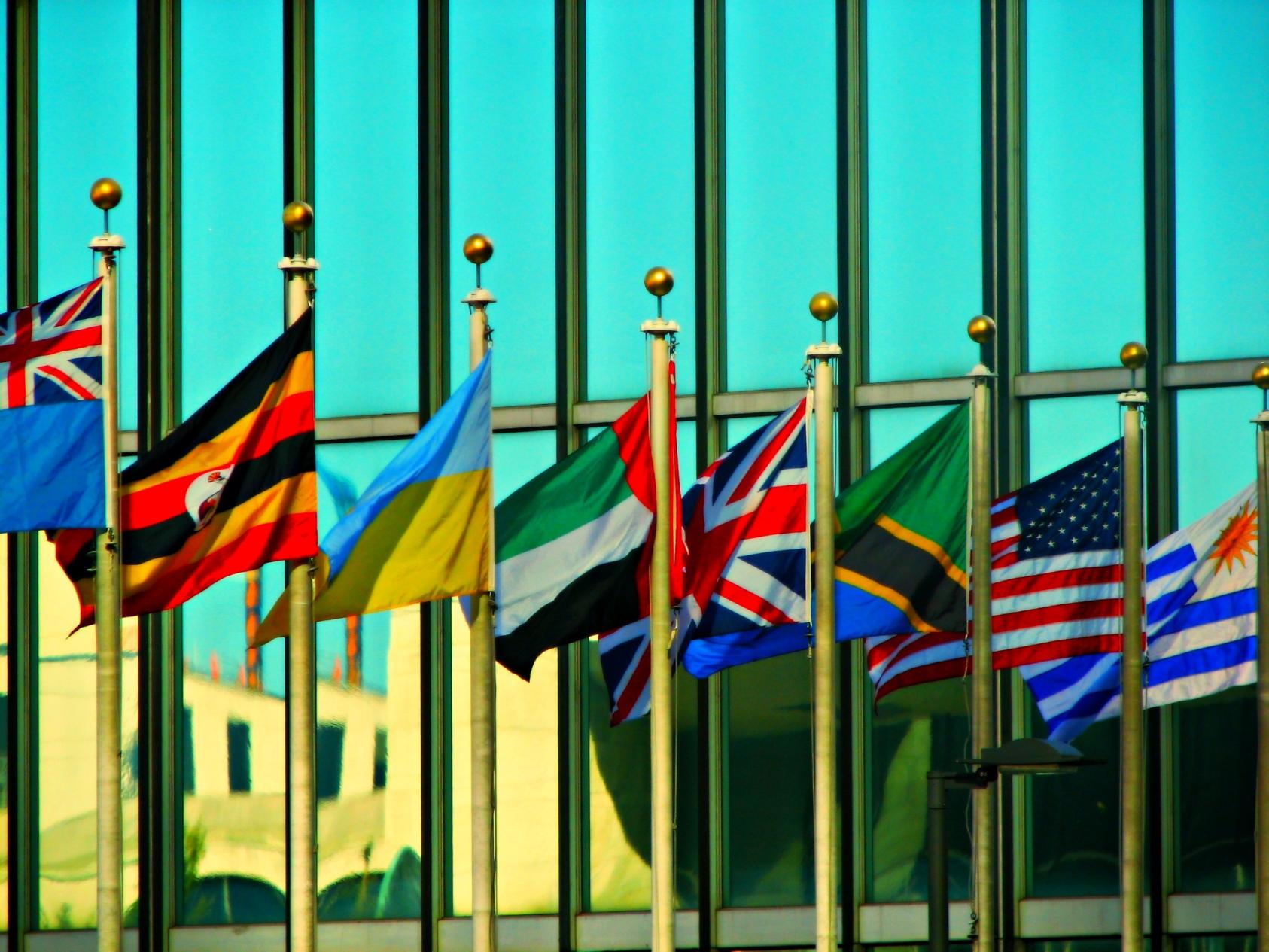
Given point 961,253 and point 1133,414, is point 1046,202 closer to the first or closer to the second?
point 961,253

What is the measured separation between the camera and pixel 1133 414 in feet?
61.9

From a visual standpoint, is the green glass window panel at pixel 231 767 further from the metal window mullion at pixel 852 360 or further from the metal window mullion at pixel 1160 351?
the metal window mullion at pixel 1160 351

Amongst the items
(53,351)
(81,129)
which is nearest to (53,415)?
(53,351)

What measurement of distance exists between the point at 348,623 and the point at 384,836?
2.33 m

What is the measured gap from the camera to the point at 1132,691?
62.0 feet

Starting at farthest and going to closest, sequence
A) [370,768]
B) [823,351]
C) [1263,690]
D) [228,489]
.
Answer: [370,768] < [1263,690] < [823,351] < [228,489]

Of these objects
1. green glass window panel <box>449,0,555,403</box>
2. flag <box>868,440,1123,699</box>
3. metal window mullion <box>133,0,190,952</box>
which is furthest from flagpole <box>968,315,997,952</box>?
metal window mullion <box>133,0,190,952</box>

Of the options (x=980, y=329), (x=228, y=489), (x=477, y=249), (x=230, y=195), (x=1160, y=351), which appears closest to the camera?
(x=228, y=489)

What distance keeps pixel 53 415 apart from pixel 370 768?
8.29m

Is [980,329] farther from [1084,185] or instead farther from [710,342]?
[710,342]

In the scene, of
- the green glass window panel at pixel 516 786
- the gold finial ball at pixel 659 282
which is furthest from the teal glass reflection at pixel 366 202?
the gold finial ball at pixel 659 282

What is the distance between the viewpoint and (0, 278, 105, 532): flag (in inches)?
623

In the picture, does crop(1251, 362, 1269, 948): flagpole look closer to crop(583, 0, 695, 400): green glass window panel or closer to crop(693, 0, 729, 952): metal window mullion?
crop(693, 0, 729, 952): metal window mullion

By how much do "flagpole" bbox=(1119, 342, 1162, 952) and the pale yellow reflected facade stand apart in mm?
6407
